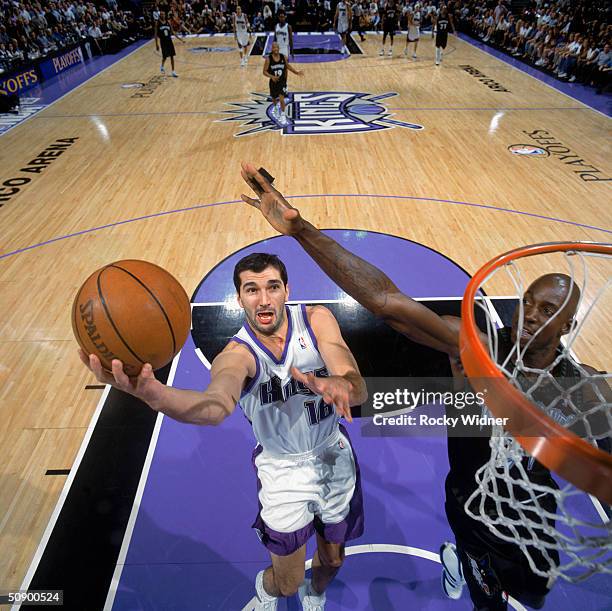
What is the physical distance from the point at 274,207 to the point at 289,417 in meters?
0.93

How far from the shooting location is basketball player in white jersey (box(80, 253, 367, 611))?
2.11 metres

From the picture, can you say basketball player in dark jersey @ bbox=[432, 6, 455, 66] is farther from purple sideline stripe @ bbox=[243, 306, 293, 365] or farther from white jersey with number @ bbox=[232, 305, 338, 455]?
white jersey with number @ bbox=[232, 305, 338, 455]

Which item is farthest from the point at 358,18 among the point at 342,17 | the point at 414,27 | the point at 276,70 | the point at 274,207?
the point at 274,207

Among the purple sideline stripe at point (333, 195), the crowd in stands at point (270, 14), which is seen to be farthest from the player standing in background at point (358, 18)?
the purple sideline stripe at point (333, 195)

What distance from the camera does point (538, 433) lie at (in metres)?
1.26

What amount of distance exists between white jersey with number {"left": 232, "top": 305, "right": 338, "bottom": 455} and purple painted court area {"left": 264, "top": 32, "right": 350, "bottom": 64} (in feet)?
49.5

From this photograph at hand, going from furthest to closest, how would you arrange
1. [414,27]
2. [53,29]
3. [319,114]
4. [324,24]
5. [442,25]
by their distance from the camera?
[324,24] < [53,29] < [414,27] < [442,25] < [319,114]

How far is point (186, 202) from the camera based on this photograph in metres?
6.68

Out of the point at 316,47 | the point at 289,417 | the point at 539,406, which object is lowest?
the point at 316,47

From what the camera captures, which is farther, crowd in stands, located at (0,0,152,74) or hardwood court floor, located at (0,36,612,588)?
crowd in stands, located at (0,0,152,74)

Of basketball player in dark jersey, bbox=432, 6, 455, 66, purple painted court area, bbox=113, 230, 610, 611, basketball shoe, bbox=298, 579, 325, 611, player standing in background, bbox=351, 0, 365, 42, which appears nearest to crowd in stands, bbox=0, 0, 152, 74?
player standing in background, bbox=351, 0, 365, 42

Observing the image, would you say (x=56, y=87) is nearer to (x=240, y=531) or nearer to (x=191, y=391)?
(x=240, y=531)

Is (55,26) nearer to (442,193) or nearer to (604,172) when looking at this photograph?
(442,193)

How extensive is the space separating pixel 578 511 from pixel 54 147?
9.48m
